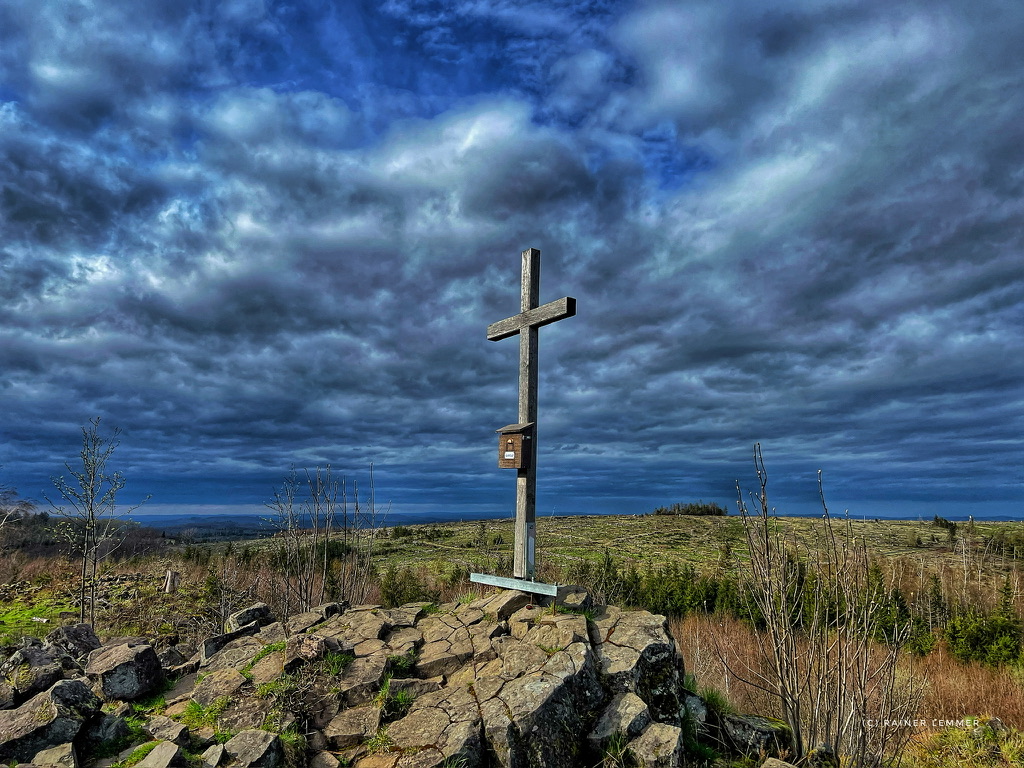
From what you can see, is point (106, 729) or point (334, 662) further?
point (334, 662)

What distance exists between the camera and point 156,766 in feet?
17.5

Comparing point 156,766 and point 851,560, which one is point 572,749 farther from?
point 156,766

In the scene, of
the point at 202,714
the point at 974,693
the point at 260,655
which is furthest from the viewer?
the point at 974,693

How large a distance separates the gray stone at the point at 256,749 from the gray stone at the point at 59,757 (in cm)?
154

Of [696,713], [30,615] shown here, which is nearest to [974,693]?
[696,713]

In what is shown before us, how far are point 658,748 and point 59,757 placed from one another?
6247mm

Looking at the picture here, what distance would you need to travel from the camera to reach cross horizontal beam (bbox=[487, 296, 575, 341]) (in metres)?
9.43

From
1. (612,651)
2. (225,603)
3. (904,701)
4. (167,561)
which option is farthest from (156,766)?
(167,561)

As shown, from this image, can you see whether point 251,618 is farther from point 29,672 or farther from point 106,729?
point 106,729

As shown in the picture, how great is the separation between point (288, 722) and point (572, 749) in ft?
10.6

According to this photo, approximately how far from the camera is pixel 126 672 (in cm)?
753

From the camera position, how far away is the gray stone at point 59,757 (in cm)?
564

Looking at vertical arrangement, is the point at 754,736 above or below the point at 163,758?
below

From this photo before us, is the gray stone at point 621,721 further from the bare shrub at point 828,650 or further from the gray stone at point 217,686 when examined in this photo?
the gray stone at point 217,686
